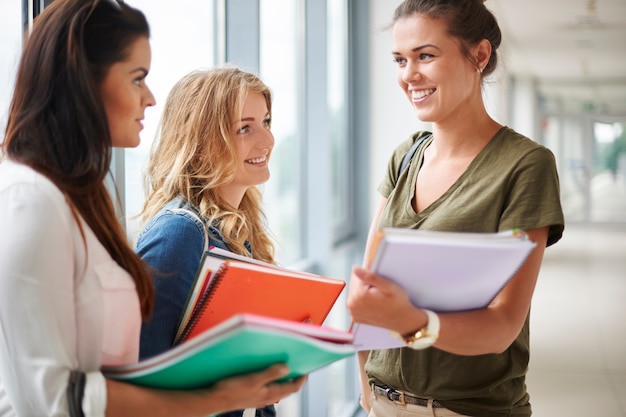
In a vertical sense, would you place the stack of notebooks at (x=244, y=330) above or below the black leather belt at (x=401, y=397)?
above

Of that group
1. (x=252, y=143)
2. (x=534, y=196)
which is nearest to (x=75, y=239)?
(x=252, y=143)

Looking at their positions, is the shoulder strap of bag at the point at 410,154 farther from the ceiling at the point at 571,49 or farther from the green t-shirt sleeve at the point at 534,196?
the ceiling at the point at 571,49

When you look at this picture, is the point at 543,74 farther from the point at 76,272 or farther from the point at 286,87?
the point at 76,272

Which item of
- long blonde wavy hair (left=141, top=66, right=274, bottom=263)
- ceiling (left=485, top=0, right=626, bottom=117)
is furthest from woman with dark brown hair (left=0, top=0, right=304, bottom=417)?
ceiling (left=485, top=0, right=626, bottom=117)

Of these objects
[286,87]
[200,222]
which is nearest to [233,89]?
[200,222]

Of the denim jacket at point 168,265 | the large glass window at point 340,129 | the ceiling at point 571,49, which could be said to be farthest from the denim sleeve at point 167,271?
the ceiling at point 571,49

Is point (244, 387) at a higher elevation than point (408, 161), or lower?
lower

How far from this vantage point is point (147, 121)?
2.33 meters

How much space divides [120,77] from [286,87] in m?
2.62

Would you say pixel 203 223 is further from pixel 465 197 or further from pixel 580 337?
pixel 580 337

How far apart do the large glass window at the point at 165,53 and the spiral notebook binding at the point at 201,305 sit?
0.76 metres

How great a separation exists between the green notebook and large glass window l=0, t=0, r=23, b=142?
0.80 m

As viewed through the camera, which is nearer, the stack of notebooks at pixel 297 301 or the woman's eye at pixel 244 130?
the stack of notebooks at pixel 297 301

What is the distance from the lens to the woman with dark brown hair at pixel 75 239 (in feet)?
3.24
